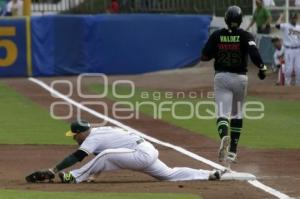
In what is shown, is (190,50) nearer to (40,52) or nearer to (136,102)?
(40,52)

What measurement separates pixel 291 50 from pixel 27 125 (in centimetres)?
1126

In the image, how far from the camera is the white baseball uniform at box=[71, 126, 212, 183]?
36.3 ft

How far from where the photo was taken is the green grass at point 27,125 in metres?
16.4

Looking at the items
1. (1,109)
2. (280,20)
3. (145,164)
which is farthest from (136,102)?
(145,164)

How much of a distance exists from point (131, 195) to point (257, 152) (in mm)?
4958

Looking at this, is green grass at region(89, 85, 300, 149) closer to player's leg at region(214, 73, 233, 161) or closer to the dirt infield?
the dirt infield

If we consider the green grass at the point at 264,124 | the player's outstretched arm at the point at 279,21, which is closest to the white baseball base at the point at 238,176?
the green grass at the point at 264,124

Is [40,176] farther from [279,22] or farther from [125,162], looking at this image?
[279,22]

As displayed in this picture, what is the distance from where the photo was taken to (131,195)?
10039 mm

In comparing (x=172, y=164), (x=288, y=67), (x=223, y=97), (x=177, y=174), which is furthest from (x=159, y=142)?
(x=288, y=67)

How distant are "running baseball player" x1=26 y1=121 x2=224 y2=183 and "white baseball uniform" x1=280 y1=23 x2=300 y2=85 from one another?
16.3 m

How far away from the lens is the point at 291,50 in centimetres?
2773

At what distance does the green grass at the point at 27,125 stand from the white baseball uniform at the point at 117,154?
4.85 m

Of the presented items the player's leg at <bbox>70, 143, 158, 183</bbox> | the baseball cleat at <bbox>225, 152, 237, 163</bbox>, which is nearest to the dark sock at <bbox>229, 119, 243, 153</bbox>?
the baseball cleat at <bbox>225, 152, 237, 163</bbox>
